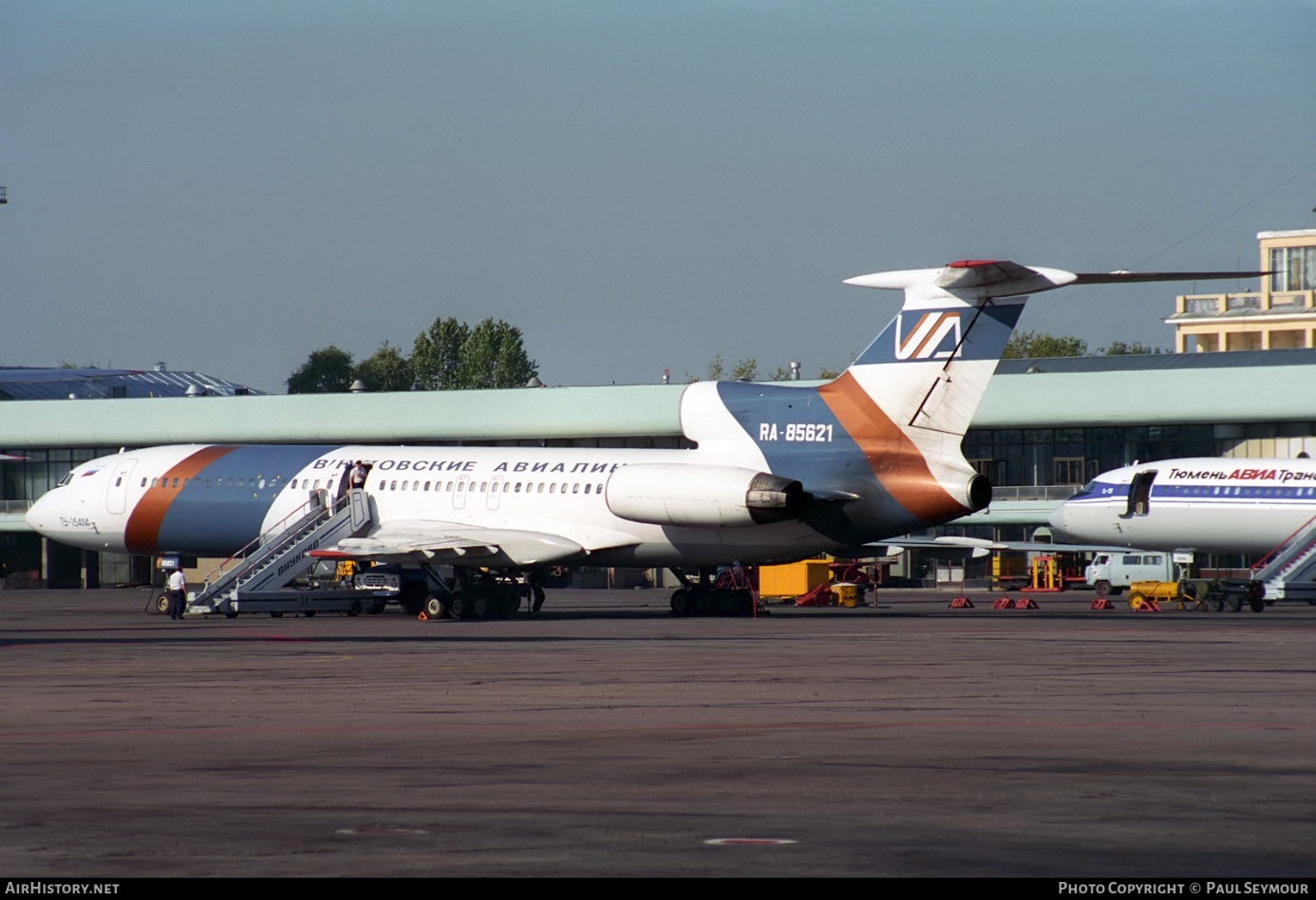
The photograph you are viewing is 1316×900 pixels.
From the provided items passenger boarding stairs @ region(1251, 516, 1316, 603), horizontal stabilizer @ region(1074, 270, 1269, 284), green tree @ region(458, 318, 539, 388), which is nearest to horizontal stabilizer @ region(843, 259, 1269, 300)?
horizontal stabilizer @ region(1074, 270, 1269, 284)

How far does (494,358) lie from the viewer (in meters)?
Result: 165

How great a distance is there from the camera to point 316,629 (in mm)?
33469

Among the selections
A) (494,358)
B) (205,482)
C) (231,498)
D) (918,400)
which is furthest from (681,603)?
(494,358)

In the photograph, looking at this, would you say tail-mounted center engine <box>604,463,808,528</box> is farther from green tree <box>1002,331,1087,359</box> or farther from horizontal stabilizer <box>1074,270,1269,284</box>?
green tree <box>1002,331,1087,359</box>

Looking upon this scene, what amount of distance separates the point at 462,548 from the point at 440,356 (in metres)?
132

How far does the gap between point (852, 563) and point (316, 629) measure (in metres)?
24.7

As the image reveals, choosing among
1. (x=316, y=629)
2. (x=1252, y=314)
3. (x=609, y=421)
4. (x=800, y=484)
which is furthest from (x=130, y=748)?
(x=1252, y=314)

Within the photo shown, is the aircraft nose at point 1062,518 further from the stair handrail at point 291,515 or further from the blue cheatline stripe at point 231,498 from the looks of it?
the stair handrail at point 291,515

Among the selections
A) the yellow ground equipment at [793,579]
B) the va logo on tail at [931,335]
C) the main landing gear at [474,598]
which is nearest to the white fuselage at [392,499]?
the main landing gear at [474,598]

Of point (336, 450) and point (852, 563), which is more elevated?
point (336, 450)

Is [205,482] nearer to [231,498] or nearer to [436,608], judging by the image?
[231,498]

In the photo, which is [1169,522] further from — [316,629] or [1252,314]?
[1252,314]

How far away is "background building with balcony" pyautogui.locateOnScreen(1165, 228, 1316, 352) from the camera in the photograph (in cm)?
11950

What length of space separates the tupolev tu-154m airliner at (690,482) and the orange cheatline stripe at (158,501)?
0.05m
